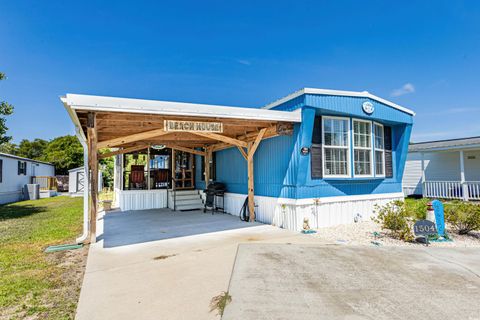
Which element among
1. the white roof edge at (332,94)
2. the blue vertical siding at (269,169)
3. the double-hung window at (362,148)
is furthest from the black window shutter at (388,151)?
the blue vertical siding at (269,169)

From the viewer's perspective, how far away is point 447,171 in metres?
14.0

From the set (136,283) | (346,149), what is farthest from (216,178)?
(136,283)

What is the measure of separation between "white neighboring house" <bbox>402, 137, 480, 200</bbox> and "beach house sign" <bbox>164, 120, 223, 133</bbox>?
40.5ft

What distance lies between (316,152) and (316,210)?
1.52 m

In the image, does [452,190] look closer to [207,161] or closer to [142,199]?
[207,161]

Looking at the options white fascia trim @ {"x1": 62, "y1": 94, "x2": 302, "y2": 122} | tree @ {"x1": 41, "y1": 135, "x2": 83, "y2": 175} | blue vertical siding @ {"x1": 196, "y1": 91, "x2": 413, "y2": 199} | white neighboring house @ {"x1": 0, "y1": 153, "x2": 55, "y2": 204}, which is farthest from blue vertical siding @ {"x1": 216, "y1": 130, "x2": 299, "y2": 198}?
tree @ {"x1": 41, "y1": 135, "x2": 83, "y2": 175}

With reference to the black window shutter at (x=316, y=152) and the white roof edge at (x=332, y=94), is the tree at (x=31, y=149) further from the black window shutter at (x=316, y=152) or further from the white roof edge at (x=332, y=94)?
the black window shutter at (x=316, y=152)

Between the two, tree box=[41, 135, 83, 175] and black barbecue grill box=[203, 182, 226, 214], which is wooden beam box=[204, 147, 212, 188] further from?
tree box=[41, 135, 83, 175]

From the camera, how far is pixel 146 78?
1441cm

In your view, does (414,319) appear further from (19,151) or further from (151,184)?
(19,151)

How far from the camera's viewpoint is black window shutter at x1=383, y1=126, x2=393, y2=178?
8258 millimetres

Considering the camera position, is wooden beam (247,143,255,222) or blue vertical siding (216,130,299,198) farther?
wooden beam (247,143,255,222)

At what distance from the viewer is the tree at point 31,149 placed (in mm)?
40250

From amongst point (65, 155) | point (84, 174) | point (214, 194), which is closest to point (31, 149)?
point (65, 155)
